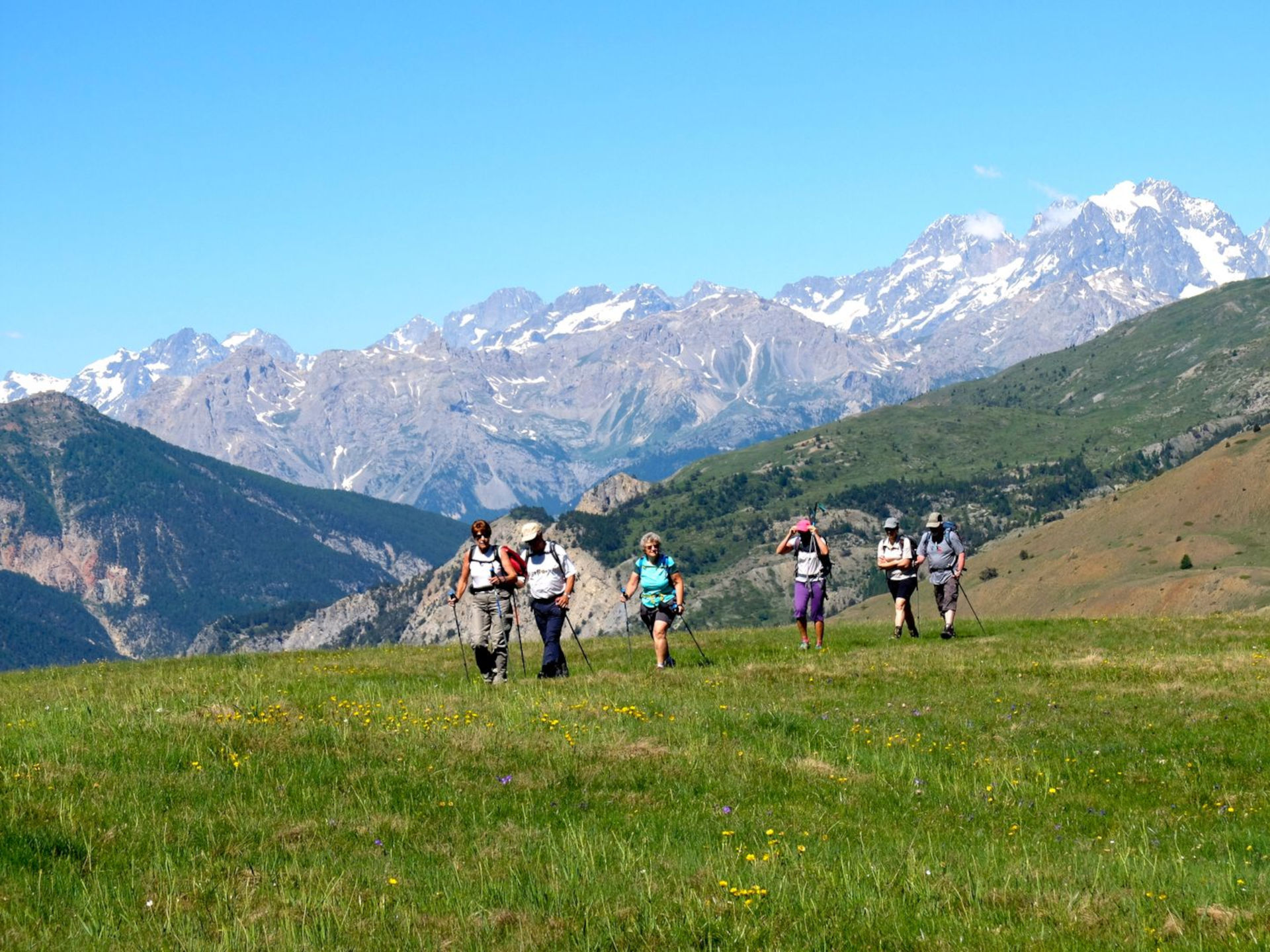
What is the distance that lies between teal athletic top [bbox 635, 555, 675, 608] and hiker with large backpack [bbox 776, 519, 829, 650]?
4533 mm

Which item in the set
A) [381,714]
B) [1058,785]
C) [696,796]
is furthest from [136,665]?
[1058,785]

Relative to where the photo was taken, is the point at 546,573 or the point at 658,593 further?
the point at 658,593

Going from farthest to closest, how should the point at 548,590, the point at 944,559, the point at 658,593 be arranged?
the point at 944,559
the point at 658,593
the point at 548,590

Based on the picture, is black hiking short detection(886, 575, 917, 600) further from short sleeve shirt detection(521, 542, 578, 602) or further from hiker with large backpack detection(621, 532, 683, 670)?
short sleeve shirt detection(521, 542, 578, 602)

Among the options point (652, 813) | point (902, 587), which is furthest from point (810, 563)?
point (652, 813)

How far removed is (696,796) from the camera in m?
16.1

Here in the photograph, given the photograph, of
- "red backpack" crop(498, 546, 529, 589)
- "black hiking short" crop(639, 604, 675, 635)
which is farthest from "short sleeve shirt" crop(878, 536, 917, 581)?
"red backpack" crop(498, 546, 529, 589)

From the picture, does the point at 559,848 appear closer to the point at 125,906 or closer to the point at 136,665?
the point at 125,906

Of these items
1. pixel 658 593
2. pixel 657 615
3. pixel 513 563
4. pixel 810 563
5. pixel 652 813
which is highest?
pixel 513 563

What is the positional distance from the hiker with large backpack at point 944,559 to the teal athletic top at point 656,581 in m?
9.53

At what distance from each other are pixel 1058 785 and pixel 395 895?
29.2ft

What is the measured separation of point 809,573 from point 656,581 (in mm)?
5448

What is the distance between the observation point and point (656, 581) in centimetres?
2877

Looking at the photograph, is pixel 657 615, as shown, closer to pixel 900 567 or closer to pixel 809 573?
pixel 809 573
